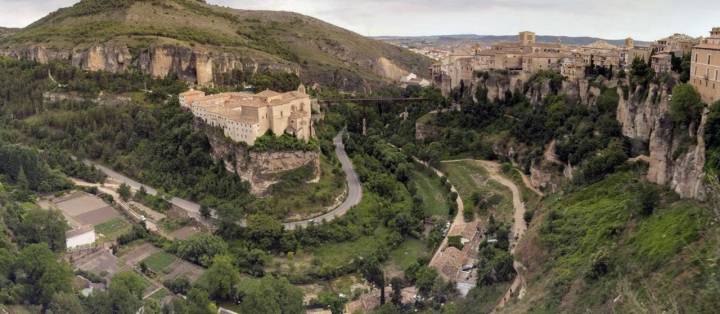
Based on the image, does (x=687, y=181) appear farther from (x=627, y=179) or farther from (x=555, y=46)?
(x=555, y=46)

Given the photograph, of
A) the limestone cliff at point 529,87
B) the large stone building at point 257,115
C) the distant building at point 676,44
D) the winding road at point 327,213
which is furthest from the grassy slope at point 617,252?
the large stone building at point 257,115

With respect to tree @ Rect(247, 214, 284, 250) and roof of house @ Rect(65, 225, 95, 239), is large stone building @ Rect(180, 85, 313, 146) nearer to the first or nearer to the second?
tree @ Rect(247, 214, 284, 250)

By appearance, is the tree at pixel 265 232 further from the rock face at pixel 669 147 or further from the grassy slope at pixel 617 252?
the rock face at pixel 669 147

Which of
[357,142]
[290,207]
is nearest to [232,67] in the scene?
[357,142]

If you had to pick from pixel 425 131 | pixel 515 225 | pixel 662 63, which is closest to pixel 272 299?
pixel 515 225

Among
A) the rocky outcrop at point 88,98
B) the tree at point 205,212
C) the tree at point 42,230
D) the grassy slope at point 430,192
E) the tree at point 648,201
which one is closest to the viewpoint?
the tree at point 648,201

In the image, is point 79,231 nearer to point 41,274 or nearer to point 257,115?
point 41,274

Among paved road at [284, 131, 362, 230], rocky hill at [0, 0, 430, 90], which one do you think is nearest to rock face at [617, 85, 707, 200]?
paved road at [284, 131, 362, 230]
